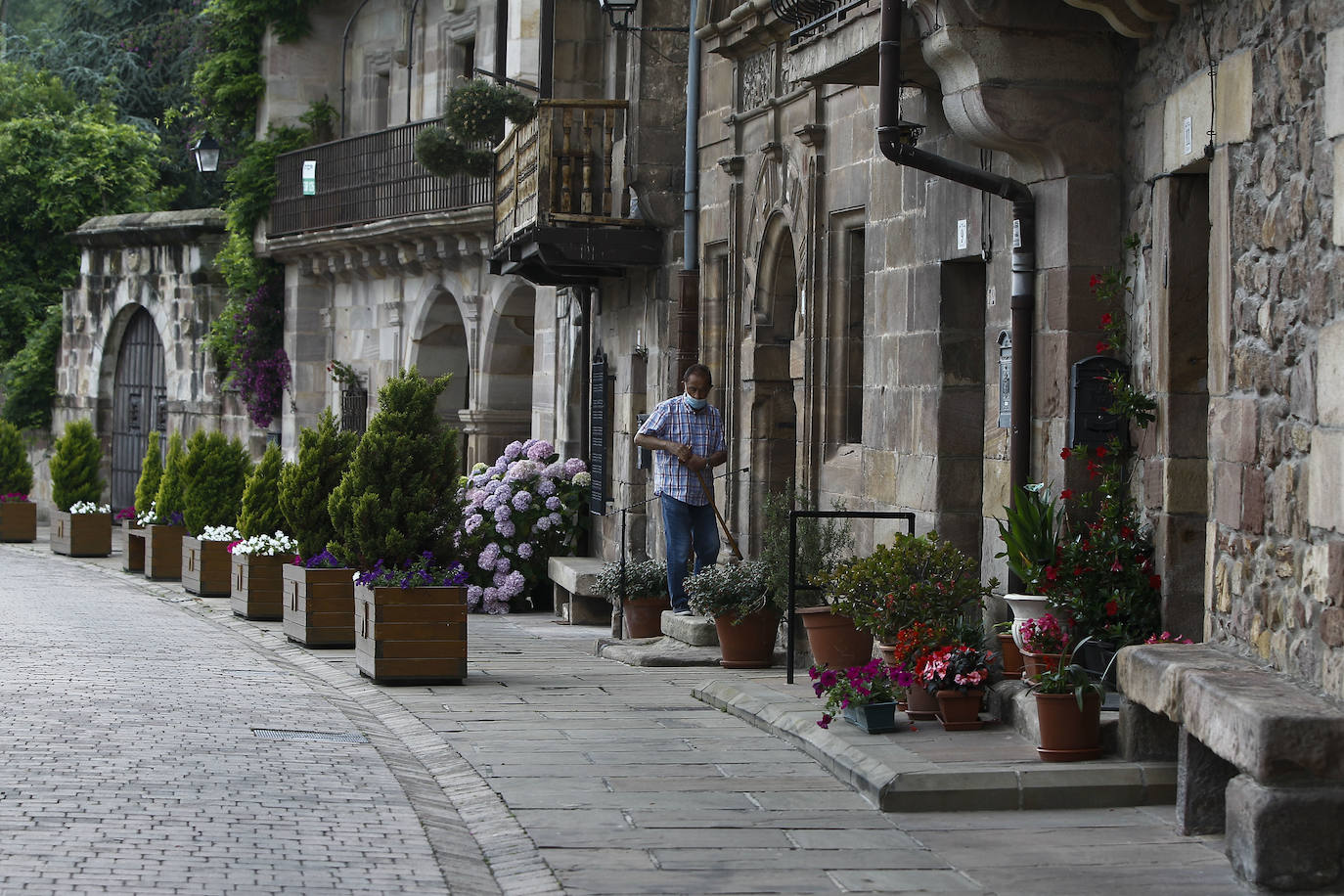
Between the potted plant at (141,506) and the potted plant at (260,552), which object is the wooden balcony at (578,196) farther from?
the potted plant at (141,506)

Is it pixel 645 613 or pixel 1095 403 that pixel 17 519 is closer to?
pixel 645 613

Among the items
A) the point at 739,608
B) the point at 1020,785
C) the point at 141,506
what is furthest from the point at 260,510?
the point at 1020,785

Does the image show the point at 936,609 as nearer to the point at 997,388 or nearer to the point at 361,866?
the point at 997,388

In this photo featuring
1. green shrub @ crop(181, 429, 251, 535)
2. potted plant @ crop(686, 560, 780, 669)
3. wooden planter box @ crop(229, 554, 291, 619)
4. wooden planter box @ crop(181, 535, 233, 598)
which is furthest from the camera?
green shrub @ crop(181, 429, 251, 535)

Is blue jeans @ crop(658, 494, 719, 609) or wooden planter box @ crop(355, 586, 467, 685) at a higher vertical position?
blue jeans @ crop(658, 494, 719, 609)

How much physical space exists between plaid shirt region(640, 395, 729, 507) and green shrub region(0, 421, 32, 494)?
1739 centimetres

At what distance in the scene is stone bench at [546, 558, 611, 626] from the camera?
16.2m

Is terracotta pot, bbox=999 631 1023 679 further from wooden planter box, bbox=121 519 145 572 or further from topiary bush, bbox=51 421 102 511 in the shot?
topiary bush, bbox=51 421 102 511

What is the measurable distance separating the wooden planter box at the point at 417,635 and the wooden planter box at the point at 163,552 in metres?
9.20

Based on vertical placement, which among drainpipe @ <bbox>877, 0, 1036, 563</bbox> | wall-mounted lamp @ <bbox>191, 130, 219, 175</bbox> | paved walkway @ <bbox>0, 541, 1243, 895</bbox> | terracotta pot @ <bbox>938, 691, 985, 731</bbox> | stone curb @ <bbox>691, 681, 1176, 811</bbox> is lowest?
paved walkway @ <bbox>0, 541, 1243, 895</bbox>

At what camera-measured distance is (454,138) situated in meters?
19.1

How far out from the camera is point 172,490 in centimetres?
2003

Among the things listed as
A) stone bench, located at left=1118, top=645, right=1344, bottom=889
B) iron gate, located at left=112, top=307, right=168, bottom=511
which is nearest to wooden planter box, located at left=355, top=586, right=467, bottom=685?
stone bench, located at left=1118, top=645, right=1344, bottom=889

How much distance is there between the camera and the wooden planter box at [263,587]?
15.6 m
